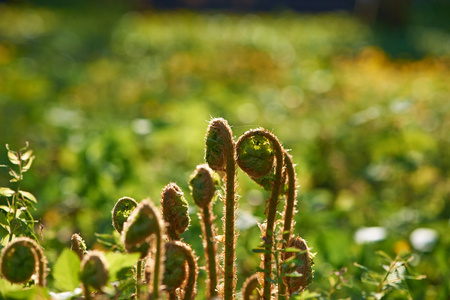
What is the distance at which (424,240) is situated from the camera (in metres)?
2.46

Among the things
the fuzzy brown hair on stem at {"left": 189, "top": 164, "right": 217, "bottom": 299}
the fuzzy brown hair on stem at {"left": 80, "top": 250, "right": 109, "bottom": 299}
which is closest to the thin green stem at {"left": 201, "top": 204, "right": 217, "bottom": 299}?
the fuzzy brown hair on stem at {"left": 189, "top": 164, "right": 217, "bottom": 299}

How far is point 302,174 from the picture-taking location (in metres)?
3.61

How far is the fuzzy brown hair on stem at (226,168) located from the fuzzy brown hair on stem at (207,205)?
0.04m

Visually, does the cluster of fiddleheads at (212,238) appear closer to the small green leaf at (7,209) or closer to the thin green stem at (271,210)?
the thin green stem at (271,210)

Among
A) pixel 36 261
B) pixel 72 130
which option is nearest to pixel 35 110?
pixel 72 130

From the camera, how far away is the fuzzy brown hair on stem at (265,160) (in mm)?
1166

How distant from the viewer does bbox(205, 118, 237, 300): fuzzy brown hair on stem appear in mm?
1147

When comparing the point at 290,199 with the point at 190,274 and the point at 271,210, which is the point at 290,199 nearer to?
the point at 271,210

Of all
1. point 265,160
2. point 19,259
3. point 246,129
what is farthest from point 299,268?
point 246,129

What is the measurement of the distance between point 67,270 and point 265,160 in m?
0.42

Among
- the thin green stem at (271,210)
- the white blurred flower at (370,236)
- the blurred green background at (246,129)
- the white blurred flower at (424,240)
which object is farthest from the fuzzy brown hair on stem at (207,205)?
the white blurred flower at (424,240)

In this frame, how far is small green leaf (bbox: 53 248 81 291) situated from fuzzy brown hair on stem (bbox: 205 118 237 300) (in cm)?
30

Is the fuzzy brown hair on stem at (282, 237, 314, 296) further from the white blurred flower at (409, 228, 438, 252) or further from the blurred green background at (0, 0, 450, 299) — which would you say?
the white blurred flower at (409, 228, 438, 252)

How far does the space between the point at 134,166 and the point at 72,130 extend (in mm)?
1146
